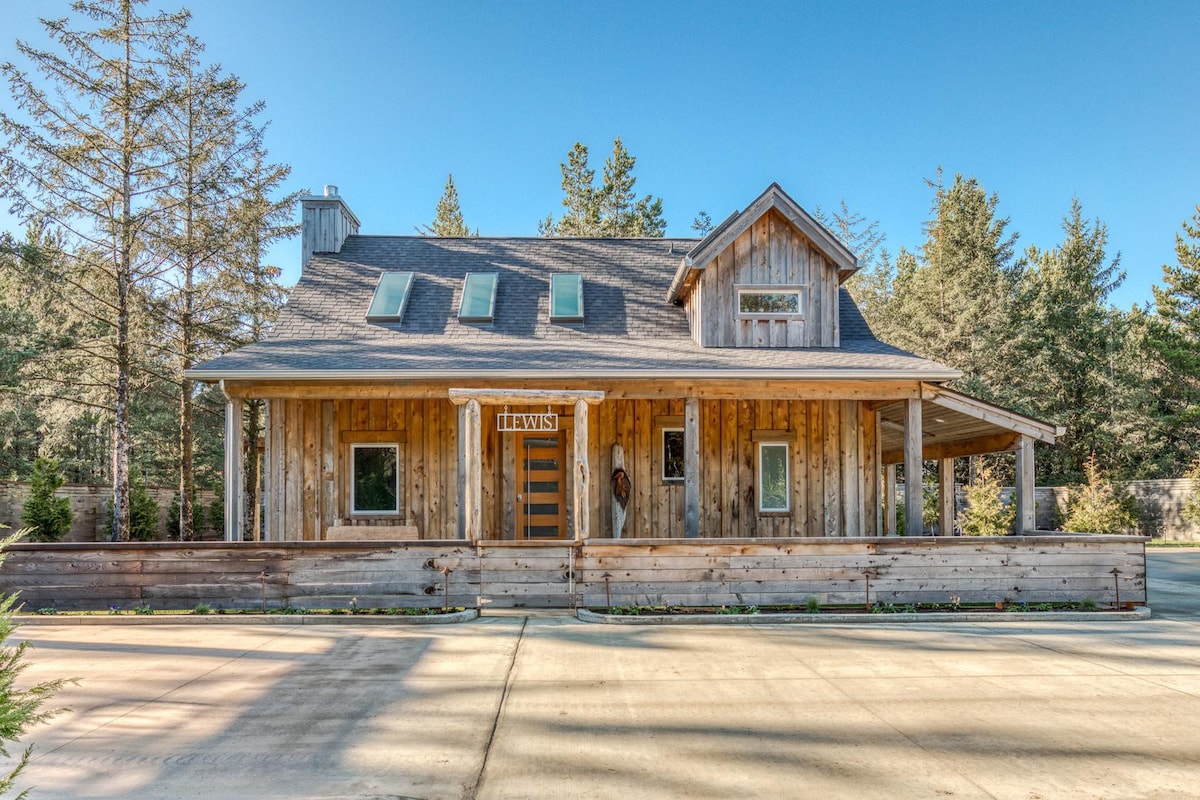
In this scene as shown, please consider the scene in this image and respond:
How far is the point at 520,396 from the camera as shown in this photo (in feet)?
32.0

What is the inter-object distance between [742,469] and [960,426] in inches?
144

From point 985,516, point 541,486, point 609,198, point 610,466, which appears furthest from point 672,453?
point 609,198

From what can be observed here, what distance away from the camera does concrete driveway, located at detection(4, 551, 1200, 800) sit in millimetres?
4086

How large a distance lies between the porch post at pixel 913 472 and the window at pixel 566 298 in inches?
221

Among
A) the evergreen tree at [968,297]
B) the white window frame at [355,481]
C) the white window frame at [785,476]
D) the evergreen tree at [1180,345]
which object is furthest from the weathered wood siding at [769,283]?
the evergreen tree at [1180,345]

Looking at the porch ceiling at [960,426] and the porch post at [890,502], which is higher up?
the porch ceiling at [960,426]

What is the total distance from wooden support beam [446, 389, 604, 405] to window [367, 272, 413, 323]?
3865mm

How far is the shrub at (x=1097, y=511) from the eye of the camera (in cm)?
2064

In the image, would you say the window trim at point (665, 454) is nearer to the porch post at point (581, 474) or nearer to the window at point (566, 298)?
the window at point (566, 298)

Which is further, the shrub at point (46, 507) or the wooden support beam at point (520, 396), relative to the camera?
the shrub at point (46, 507)

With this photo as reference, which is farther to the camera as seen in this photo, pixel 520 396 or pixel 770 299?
pixel 770 299

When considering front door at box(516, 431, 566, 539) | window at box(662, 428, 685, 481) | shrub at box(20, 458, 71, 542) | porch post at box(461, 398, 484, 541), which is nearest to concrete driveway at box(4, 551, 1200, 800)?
porch post at box(461, 398, 484, 541)

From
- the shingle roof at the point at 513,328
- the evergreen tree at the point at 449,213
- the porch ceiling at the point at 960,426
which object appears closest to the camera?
the shingle roof at the point at 513,328

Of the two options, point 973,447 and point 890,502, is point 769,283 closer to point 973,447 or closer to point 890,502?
point 973,447
